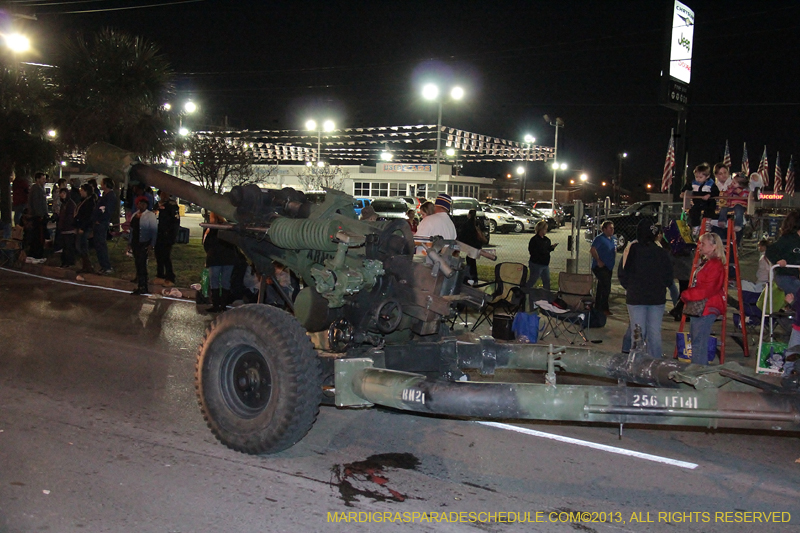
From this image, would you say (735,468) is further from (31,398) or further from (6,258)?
(6,258)

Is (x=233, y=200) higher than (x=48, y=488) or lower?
higher

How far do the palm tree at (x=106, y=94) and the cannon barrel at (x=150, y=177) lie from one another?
15.7 metres

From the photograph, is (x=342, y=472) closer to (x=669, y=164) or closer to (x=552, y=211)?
(x=669, y=164)

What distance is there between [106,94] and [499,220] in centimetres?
2343

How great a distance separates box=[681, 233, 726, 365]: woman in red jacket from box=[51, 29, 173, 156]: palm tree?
61.0ft

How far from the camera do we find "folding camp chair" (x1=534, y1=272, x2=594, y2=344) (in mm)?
10242

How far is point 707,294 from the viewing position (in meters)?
8.24

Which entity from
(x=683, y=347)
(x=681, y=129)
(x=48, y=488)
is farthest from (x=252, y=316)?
(x=681, y=129)

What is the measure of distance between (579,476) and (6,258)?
646 inches

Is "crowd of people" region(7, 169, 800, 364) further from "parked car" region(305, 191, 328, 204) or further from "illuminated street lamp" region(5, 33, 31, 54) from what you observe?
"illuminated street lamp" region(5, 33, 31, 54)

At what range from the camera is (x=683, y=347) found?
9.02m

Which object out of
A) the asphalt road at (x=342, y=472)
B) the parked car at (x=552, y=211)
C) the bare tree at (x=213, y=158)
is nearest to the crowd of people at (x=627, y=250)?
the asphalt road at (x=342, y=472)

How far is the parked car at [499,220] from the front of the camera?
40.1 meters

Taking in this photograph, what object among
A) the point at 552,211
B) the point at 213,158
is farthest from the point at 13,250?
the point at 552,211
